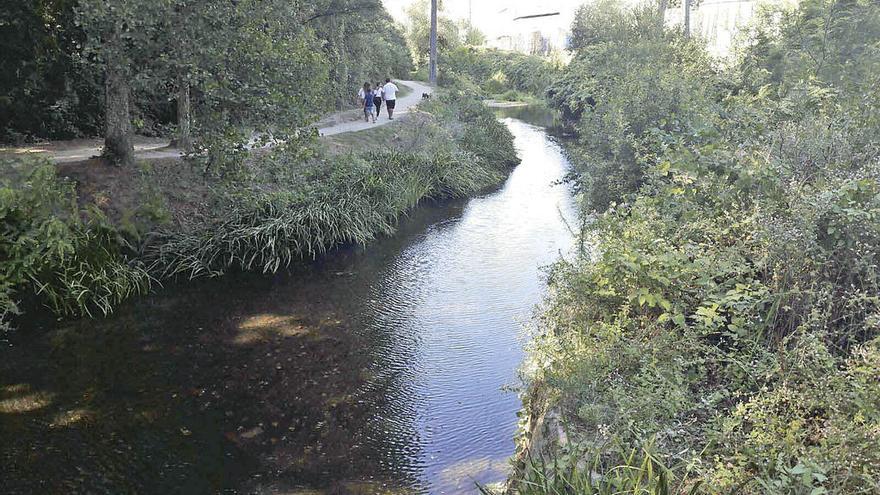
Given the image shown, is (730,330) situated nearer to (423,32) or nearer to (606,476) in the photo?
(606,476)

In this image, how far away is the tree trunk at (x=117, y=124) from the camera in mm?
11242

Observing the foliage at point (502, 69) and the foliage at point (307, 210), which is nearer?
the foliage at point (307, 210)

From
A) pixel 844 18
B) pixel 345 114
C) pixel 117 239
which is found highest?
pixel 844 18

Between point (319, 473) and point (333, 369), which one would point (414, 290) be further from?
point (319, 473)

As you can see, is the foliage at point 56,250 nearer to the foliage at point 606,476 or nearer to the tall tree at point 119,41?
the tall tree at point 119,41

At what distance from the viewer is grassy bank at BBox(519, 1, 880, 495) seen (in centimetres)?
388

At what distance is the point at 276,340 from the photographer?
29.2ft

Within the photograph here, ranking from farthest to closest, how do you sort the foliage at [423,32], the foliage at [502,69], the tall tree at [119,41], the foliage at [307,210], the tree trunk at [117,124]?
the foliage at [423,32]
the foliage at [502,69]
the foliage at [307,210]
the tree trunk at [117,124]
the tall tree at [119,41]

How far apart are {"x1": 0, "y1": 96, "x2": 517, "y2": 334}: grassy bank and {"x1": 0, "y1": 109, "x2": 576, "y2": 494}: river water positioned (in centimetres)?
50

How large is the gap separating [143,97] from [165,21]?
5388mm

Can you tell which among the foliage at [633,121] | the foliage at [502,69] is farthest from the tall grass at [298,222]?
the foliage at [502,69]

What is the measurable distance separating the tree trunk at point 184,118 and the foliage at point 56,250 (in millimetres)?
1892

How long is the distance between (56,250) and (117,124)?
10.00ft

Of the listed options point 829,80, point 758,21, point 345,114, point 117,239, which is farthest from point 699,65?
point 117,239
